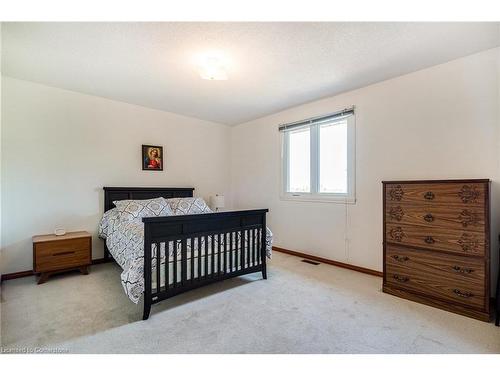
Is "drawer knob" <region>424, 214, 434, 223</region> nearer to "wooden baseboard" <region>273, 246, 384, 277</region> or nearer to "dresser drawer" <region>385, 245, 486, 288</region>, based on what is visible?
"dresser drawer" <region>385, 245, 486, 288</region>

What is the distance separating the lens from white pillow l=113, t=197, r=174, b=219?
3273 mm

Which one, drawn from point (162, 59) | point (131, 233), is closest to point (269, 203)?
point (131, 233)

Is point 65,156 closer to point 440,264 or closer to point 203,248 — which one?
point 203,248

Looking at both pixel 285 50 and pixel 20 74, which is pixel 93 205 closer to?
pixel 20 74

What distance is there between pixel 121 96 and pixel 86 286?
2.54 meters

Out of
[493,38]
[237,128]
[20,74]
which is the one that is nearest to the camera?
[493,38]

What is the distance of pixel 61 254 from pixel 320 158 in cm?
362

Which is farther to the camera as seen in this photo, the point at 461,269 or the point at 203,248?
the point at 203,248

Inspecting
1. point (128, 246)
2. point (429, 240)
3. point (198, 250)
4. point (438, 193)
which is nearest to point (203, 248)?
point (198, 250)

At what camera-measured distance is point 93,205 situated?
360cm

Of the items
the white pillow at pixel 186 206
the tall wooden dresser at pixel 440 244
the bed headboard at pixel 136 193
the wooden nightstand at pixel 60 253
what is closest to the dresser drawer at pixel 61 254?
the wooden nightstand at pixel 60 253

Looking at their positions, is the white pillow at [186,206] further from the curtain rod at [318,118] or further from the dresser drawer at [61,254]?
the curtain rod at [318,118]

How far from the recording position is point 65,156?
338 cm
